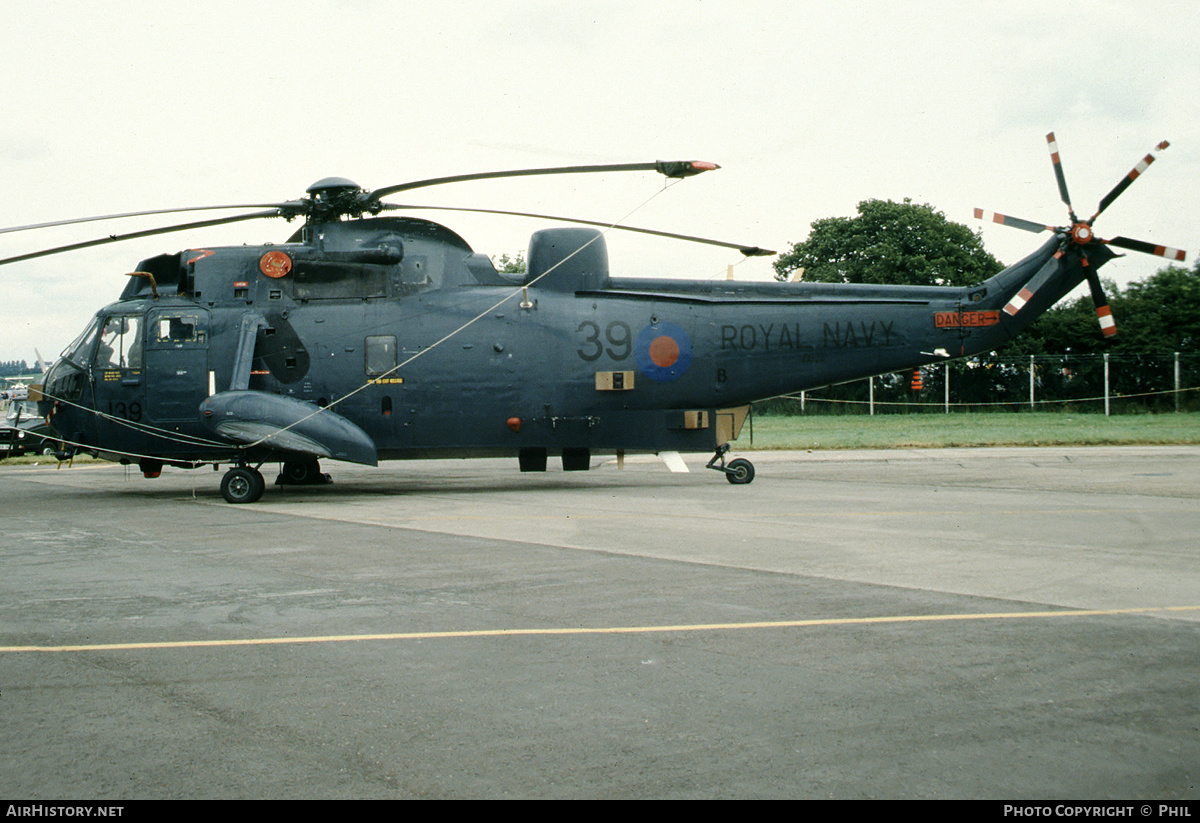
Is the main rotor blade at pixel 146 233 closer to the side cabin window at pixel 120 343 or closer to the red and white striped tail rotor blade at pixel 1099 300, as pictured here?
the side cabin window at pixel 120 343

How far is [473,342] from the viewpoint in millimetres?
15984

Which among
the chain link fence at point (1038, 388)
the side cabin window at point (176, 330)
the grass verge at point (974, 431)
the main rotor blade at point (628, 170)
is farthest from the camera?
the chain link fence at point (1038, 388)

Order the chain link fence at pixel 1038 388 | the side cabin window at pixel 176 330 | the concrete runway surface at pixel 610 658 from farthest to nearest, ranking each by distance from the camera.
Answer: the chain link fence at pixel 1038 388, the side cabin window at pixel 176 330, the concrete runway surface at pixel 610 658

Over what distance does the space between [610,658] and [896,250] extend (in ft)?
180

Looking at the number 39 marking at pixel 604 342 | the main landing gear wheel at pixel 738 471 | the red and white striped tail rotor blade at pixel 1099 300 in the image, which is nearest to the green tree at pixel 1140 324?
the red and white striped tail rotor blade at pixel 1099 300

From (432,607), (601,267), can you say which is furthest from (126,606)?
(601,267)

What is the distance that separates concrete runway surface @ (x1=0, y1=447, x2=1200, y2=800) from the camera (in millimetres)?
3762

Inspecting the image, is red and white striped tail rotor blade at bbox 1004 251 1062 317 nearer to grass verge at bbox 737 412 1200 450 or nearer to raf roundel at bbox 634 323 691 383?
raf roundel at bbox 634 323 691 383

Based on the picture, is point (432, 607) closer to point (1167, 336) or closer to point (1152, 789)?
point (1152, 789)

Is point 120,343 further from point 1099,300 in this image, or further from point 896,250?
point 896,250

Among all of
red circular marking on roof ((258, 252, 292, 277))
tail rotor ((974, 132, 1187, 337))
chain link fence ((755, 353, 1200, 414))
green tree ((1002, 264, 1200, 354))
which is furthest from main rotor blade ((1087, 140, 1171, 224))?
green tree ((1002, 264, 1200, 354))

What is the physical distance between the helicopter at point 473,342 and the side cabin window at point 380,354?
0.02 meters

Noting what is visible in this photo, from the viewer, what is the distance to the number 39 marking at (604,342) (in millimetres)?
16156
